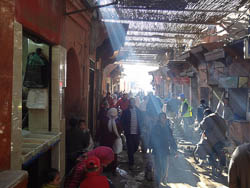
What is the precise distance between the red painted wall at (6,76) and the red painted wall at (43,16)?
19 cm

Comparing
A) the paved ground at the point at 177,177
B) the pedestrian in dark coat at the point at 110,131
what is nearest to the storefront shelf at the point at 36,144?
the pedestrian in dark coat at the point at 110,131

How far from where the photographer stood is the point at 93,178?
9.58 feet

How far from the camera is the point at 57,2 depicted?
15.1 ft

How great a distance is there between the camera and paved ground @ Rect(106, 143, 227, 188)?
5.91 m

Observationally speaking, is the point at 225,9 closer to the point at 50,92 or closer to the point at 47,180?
the point at 50,92

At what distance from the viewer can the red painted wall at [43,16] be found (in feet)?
10.6

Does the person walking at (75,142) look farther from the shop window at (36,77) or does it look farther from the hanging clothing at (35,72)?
the hanging clothing at (35,72)

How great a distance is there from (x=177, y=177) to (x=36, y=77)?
12.8 feet

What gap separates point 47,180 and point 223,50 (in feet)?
25.0

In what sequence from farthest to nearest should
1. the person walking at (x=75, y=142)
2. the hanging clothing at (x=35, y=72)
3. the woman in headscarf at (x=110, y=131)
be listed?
the woman in headscarf at (x=110, y=131)
the person walking at (x=75, y=142)
the hanging clothing at (x=35, y=72)

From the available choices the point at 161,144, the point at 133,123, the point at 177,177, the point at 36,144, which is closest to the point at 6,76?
the point at 36,144

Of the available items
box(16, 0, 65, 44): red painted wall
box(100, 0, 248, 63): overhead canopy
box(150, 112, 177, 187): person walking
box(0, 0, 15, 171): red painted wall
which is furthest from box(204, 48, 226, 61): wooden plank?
box(0, 0, 15, 171): red painted wall

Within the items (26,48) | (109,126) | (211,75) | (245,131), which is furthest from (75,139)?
(211,75)

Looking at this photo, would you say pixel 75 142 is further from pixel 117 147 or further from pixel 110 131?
pixel 117 147
